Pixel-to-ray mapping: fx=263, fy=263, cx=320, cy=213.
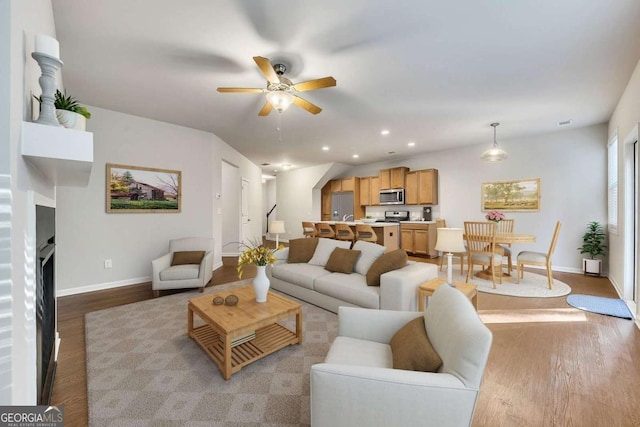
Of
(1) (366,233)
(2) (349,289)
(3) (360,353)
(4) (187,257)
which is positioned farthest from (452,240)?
(4) (187,257)

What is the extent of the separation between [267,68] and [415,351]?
2265 mm

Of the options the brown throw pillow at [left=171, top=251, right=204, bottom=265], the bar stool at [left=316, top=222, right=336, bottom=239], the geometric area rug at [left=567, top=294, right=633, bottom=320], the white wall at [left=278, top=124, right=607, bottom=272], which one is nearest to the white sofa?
the brown throw pillow at [left=171, top=251, right=204, bottom=265]

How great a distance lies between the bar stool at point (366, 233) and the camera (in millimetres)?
5719

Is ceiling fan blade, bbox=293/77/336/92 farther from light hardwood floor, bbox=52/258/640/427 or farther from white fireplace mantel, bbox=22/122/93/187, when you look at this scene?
light hardwood floor, bbox=52/258/640/427

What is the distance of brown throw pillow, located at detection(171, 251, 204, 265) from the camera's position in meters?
3.84

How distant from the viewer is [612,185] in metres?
4.16

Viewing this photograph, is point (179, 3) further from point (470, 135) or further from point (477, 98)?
point (470, 135)

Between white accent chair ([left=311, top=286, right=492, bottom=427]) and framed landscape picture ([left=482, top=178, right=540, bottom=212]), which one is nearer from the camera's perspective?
white accent chair ([left=311, top=286, right=492, bottom=427])

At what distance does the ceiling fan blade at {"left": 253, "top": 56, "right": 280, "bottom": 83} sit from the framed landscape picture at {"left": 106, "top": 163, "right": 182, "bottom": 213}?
297 cm

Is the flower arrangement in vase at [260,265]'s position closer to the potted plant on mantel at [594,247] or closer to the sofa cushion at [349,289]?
the sofa cushion at [349,289]

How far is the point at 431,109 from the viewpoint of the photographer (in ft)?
12.5

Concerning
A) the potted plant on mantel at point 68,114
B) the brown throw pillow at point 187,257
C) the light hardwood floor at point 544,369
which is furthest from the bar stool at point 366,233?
the potted plant on mantel at point 68,114

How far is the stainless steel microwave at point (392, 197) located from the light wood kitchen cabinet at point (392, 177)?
116mm

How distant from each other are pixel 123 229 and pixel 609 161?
25.9ft
